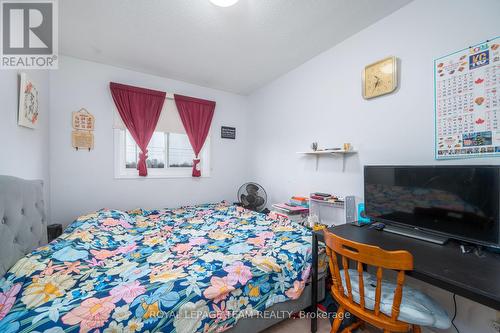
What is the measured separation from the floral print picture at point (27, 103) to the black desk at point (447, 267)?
252cm

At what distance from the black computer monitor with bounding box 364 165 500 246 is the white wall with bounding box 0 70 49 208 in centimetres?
283

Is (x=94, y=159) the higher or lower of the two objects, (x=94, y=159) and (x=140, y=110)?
the lower

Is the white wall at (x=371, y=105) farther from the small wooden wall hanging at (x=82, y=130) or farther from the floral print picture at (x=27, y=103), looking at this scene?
the floral print picture at (x=27, y=103)

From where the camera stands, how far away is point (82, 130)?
2.58 m

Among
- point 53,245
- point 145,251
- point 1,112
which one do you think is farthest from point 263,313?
point 1,112

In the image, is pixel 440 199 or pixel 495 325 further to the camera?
pixel 440 199

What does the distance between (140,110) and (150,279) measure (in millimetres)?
2422

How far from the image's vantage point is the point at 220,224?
2.29m

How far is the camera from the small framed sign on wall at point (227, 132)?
142 inches

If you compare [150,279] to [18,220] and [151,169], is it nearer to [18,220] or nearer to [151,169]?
[18,220]

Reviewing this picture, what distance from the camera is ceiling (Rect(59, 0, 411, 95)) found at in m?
1.75

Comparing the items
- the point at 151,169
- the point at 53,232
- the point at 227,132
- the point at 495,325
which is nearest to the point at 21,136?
the point at 53,232

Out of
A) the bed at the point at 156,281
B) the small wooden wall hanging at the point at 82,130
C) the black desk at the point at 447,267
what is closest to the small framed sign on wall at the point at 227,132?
the small wooden wall hanging at the point at 82,130

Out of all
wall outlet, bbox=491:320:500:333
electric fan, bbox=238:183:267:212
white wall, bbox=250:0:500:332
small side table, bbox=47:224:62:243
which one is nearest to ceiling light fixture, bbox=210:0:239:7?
white wall, bbox=250:0:500:332
